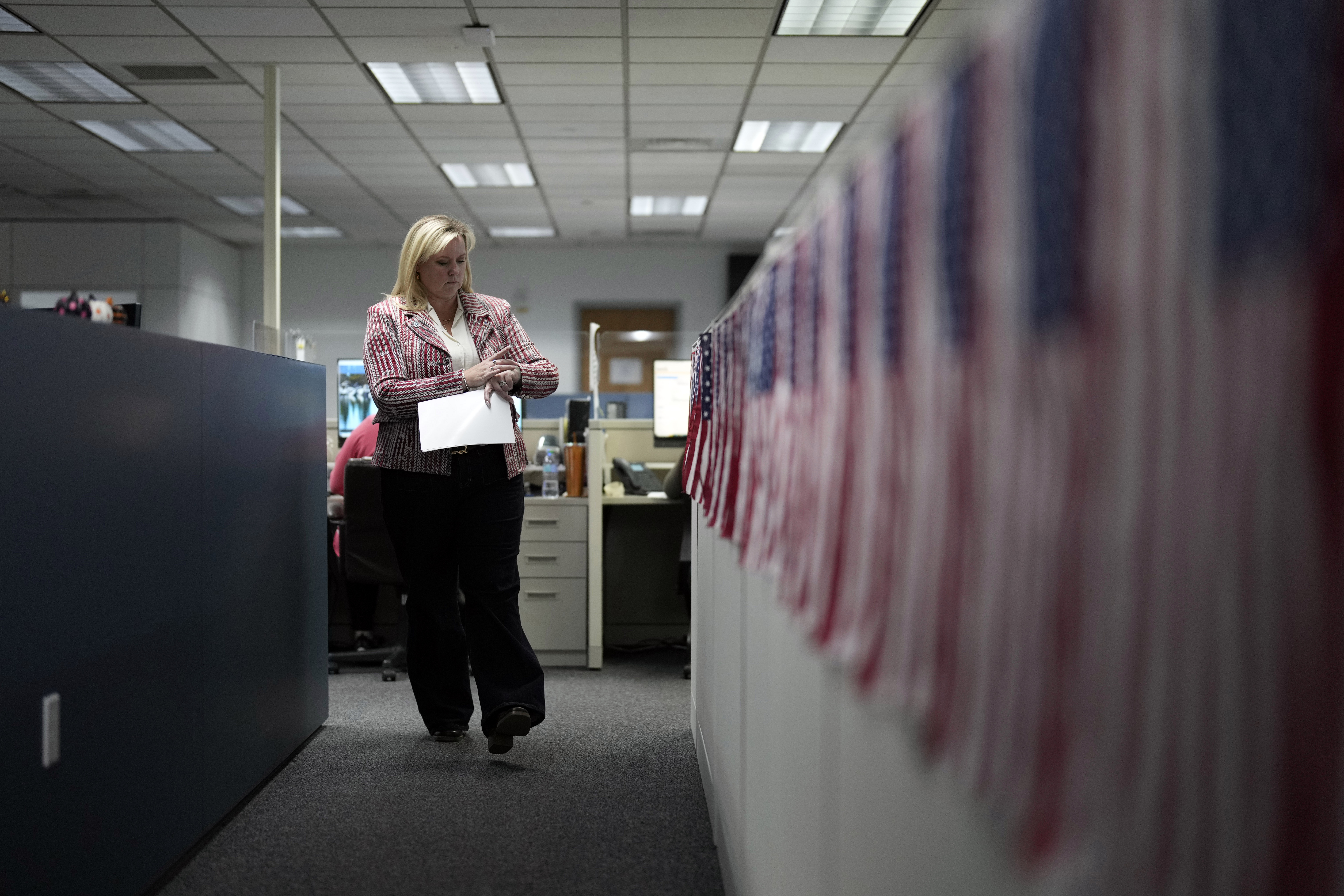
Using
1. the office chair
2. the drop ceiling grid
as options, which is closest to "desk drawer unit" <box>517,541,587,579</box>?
the office chair

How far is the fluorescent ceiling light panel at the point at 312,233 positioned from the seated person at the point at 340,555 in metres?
5.03

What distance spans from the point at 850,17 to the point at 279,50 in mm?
2439

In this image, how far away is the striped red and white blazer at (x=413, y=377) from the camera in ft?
6.77

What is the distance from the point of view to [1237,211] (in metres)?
0.31

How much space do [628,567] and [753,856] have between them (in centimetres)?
236

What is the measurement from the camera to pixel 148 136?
5.54 meters

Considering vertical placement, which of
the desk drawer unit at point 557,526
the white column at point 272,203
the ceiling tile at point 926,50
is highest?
the ceiling tile at point 926,50

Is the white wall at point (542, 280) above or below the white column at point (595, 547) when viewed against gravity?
above

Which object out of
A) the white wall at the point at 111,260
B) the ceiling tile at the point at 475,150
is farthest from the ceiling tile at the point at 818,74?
the white wall at the point at 111,260

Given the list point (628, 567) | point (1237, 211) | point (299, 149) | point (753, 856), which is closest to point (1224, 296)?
point (1237, 211)

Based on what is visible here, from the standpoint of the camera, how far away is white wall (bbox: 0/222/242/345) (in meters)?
7.58

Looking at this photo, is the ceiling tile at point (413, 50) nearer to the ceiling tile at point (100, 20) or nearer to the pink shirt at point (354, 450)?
the ceiling tile at point (100, 20)

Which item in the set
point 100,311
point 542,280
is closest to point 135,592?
point 100,311

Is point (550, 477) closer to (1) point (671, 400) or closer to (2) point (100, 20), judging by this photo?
(1) point (671, 400)
